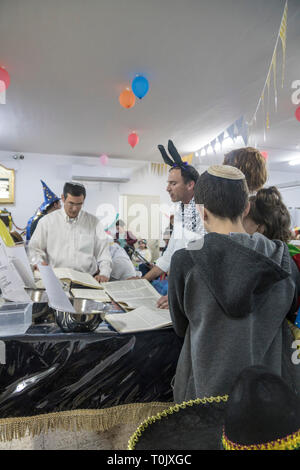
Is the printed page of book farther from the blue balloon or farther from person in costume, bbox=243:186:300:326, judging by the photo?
the blue balloon

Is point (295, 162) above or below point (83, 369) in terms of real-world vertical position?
above

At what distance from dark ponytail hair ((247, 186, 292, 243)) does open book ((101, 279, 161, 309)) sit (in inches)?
23.2

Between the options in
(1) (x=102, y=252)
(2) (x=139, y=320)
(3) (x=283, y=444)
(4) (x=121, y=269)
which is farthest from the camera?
(4) (x=121, y=269)

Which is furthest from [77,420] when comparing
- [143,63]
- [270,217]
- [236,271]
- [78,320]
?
[143,63]

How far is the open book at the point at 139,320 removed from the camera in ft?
3.23

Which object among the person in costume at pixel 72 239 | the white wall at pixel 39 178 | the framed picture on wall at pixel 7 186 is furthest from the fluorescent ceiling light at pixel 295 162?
the framed picture on wall at pixel 7 186

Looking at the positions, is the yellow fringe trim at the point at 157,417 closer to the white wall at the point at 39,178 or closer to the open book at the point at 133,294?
the open book at the point at 133,294

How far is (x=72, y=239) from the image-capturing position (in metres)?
2.35

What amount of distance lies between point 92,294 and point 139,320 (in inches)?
15.9

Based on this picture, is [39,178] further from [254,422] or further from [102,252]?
[254,422]

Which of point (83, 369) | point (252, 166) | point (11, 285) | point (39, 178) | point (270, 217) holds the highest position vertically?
point (39, 178)

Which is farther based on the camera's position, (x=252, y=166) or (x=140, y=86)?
(x=140, y=86)

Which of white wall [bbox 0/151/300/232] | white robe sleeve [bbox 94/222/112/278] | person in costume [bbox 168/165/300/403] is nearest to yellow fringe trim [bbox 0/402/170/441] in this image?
person in costume [bbox 168/165/300/403]
